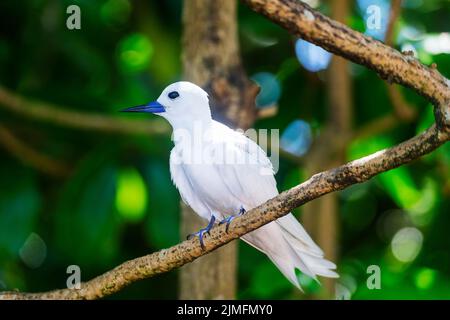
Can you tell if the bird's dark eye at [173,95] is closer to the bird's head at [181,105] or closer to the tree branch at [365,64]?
the bird's head at [181,105]

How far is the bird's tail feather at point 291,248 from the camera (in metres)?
4.03

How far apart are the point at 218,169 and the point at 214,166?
0.09 feet

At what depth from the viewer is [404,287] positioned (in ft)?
18.7

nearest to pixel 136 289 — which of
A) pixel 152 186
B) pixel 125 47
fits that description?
pixel 152 186

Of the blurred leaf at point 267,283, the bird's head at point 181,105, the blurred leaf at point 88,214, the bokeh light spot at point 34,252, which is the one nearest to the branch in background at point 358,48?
the bird's head at point 181,105

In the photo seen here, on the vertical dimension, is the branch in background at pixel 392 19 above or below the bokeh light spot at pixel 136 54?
below

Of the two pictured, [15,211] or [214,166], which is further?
[15,211]

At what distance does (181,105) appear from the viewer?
402 centimetres

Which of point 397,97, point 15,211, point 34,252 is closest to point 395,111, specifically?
point 397,97

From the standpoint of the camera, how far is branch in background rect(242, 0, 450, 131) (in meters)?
3.35

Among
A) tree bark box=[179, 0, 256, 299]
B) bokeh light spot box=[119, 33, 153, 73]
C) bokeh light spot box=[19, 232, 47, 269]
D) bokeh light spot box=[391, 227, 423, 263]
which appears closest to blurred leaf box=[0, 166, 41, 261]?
bokeh light spot box=[19, 232, 47, 269]

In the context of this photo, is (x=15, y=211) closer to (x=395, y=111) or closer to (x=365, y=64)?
(x=395, y=111)

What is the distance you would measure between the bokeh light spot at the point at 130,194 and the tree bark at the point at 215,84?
151cm

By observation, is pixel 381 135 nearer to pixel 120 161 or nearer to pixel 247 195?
pixel 120 161
